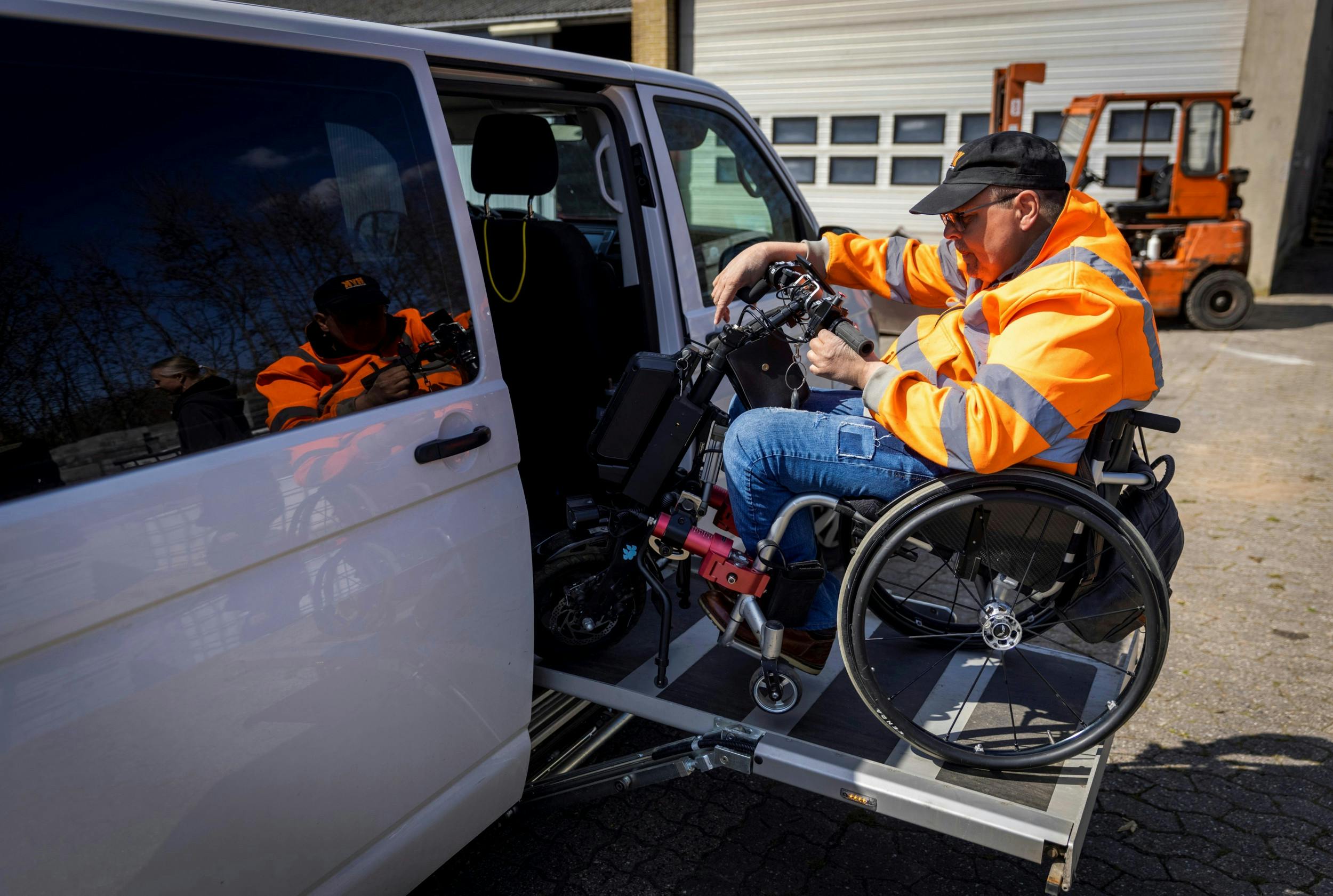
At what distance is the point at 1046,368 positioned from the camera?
79.1 inches

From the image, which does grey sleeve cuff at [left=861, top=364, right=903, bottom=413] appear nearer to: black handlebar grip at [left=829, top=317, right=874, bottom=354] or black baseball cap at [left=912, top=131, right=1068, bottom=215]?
black handlebar grip at [left=829, top=317, right=874, bottom=354]

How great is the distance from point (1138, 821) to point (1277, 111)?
1302 cm

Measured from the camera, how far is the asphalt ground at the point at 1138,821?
266 cm

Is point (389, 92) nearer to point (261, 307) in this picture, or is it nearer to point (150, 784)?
A: point (261, 307)

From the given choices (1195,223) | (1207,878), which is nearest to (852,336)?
(1207,878)

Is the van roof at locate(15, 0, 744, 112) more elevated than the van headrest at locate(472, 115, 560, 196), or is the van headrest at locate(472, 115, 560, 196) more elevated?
the van roof at locate(15, 0, 744, 112)

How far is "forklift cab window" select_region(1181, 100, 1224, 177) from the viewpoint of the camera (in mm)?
10773

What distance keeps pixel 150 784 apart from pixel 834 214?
47.5ft

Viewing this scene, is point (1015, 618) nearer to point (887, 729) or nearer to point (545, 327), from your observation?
point (887, 729)

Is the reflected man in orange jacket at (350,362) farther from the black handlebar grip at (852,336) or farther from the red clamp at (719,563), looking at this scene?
the black handlebar grip at (852,336)

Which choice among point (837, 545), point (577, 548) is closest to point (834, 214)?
point (837, 545)

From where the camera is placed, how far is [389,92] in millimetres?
2076

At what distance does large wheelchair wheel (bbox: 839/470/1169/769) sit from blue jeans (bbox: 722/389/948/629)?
16 centimetres

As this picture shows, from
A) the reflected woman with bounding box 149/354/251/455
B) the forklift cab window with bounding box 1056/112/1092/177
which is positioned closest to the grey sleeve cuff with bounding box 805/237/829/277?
the reflected woman with bounding box 149/354/251/455
